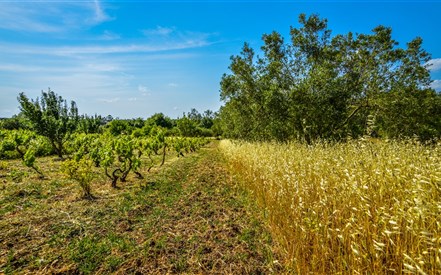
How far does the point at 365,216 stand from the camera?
262cm

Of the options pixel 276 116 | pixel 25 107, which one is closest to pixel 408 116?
pixel 276 116

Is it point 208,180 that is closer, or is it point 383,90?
point 208,180

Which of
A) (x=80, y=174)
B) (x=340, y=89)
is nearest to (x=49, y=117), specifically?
(x=80, y=174)

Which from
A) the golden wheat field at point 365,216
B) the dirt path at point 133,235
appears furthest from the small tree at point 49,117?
the golden wheat field at point 365,216

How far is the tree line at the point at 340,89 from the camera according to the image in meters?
12.6

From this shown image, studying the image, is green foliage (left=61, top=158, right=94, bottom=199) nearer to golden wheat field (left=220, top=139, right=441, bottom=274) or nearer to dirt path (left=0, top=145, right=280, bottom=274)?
dirt path (left=0, top=145, right=280, bottom=274)

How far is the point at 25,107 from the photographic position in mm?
15234

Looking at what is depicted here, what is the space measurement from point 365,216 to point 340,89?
11398 mm

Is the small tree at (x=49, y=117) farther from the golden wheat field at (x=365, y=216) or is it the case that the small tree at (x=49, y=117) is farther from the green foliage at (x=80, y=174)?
the golden wheat field at (x=365, y=216)

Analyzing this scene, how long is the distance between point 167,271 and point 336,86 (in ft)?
39.4

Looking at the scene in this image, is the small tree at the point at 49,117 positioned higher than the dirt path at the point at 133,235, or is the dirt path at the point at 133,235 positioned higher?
the small tree at the point at 49,117

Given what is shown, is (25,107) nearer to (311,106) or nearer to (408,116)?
(311,106)

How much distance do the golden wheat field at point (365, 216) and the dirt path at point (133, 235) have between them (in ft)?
2.71

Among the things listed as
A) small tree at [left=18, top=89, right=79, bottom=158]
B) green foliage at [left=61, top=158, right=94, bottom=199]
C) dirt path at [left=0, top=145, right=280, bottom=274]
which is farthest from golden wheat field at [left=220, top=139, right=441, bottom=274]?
small tree at [left=18, top=89, right=79, bottom=158]
